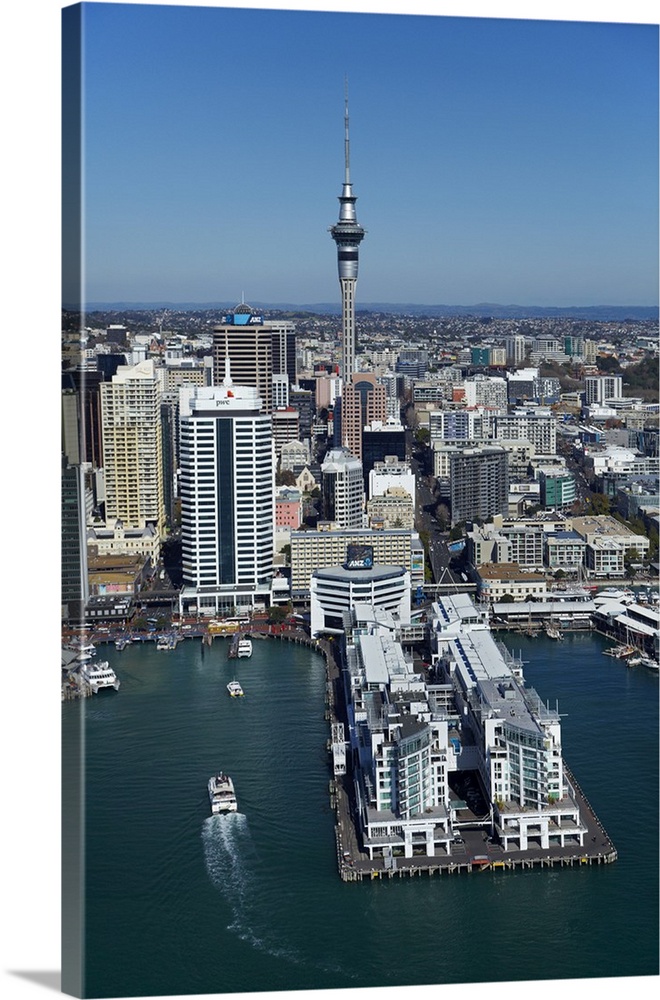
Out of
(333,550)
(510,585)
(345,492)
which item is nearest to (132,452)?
(345,492)

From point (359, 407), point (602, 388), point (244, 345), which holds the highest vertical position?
point (244, 345)

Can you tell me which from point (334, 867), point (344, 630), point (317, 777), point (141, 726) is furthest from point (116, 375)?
point (334, 867)

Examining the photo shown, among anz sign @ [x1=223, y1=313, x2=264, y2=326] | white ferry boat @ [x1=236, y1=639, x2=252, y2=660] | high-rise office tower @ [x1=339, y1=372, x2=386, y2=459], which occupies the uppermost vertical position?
anz sign @ [x1=223, y1=313, x2=264, y2=326]

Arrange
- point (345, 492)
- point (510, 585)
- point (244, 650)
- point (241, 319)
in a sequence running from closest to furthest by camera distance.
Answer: point (244, 650)
point (510, 585)
point (345, 492)
point (241, 319)

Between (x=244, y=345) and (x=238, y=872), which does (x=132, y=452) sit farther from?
(x=238, y=872)

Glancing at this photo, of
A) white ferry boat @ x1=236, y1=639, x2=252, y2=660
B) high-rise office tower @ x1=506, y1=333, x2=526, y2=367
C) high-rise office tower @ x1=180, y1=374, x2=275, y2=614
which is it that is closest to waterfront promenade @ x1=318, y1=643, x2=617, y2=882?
white ferry boat @ x1=236, y1=639, x2=252, y2=660

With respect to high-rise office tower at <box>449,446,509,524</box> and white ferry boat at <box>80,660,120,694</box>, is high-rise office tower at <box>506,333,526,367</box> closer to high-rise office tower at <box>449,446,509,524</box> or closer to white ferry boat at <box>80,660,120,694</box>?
high-rise office tower at <box>449,446,509,524</box>

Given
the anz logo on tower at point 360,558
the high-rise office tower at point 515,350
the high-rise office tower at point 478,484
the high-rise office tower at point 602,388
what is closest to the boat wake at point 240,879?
the anz logo on tower at point 360,558
